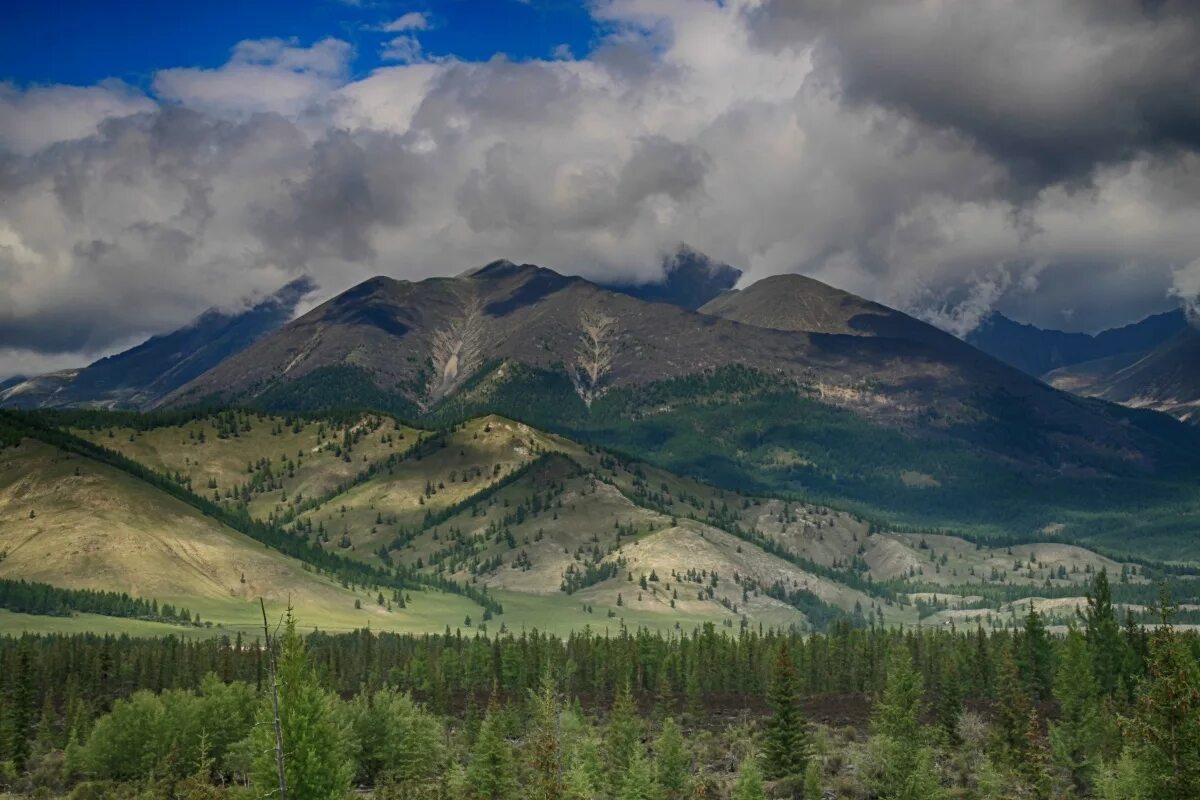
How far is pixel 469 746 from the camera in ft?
530

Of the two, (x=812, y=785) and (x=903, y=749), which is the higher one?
(x=903, y=749)

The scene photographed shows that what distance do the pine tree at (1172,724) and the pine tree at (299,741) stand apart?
47.9 meters

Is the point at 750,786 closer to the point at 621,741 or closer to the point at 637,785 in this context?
the point at 637,785

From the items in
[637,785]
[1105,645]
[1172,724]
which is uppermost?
[1172,724]

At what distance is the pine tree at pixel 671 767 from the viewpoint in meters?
124

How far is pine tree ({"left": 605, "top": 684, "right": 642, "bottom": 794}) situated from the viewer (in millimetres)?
127500

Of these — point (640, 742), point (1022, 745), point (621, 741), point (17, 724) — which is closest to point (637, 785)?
point (621, 741)

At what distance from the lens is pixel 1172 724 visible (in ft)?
215

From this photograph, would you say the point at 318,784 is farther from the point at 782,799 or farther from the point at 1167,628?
the point at 782,799

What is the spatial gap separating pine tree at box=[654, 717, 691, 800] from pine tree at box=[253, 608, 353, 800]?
56.7m

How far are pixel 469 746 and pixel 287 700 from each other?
9594 centimetres

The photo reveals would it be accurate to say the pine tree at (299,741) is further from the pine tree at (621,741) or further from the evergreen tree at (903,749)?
the pine tree at (621,741)

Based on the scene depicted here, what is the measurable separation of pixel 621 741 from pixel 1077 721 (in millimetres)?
56252

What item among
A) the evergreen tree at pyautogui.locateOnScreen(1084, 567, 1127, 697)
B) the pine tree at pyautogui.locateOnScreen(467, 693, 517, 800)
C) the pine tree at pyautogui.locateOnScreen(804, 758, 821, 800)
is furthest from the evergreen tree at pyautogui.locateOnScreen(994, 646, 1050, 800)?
the evergreen tree at pyautogui.locateOnScreen(1084, 567, 1127, 697)
